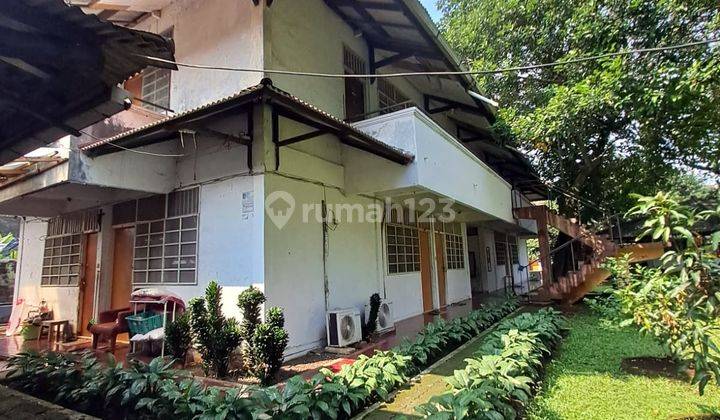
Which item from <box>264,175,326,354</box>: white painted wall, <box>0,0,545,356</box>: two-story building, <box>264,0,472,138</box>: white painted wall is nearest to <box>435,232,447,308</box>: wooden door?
<box>0,0,545,356</box>: two-story building

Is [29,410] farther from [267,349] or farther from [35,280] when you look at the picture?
[35,280]

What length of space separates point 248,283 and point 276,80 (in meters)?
3.45

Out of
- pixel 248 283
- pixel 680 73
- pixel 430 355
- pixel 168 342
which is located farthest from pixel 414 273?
pixel 680 73

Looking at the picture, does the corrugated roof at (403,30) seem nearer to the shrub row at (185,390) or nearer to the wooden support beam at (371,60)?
the wooden support beam at (371,60)

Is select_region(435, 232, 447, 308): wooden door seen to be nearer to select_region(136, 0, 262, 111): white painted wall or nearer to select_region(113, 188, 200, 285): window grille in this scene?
select_region(113, 188, 200, 285): window grille

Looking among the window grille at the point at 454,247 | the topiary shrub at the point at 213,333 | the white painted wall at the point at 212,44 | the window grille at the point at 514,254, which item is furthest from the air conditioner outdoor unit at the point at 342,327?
the window grille at the point at 514,254

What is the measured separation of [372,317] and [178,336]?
136 inches

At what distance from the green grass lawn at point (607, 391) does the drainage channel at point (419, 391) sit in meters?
1.12

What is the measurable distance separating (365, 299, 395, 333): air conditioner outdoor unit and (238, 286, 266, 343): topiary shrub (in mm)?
3074

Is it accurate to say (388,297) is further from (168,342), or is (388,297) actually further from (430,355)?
(168,342)

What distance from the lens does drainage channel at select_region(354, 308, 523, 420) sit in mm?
4051

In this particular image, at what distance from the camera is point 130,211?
26.8ft

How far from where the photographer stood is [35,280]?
995 cm

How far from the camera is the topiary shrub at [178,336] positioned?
5805 millimetres
